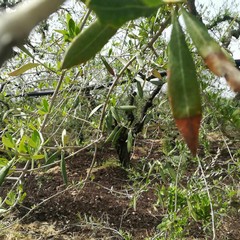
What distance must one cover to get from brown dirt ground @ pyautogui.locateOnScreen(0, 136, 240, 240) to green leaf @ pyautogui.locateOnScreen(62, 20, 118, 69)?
168 cm

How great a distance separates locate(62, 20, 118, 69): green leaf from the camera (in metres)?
0.34

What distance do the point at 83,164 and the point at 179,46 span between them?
3.11m

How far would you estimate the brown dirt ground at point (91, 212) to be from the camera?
7.46 feet

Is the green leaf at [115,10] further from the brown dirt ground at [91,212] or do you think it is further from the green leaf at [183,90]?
the brown dirt ground at [91,212]

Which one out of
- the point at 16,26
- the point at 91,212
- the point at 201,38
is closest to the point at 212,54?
the point at 201,38

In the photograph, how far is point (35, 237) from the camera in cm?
237

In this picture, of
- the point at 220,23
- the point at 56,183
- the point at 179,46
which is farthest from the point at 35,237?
the point at 179,46

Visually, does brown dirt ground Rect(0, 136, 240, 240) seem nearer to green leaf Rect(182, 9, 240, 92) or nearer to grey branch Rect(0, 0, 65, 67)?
green leaf Rect(182, 9, 240, 92)

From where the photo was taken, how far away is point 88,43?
1.13ft

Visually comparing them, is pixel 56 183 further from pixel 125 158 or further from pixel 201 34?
pixel 201 34

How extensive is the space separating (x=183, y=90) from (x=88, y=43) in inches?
3.3

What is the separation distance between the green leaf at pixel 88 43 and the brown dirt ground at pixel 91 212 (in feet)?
5.52

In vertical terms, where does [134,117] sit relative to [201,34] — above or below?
above

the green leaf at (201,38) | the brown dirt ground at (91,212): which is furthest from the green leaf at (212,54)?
the brown dirt ground at (91,212)
